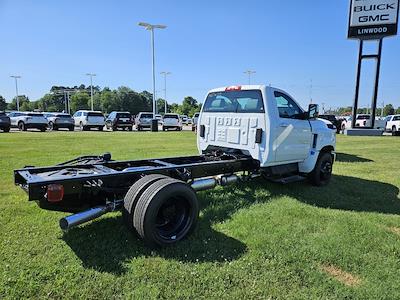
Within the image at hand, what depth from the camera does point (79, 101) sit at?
11994 cm

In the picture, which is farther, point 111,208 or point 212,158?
point 212,158

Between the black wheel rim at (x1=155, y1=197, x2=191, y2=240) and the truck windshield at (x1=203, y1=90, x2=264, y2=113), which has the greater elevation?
the truck windshield at (x1=203, y1=90, x2=264, y2=113)

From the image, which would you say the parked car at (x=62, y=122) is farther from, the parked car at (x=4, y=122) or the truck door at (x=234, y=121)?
the truck door at (x=234, y=121)

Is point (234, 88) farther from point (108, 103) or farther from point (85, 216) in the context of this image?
point (108, 103)

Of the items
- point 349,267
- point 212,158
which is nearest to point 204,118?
point 212,158

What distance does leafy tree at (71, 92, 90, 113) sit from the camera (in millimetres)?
119812

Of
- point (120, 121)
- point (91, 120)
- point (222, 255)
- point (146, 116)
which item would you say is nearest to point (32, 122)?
point (91, 120)

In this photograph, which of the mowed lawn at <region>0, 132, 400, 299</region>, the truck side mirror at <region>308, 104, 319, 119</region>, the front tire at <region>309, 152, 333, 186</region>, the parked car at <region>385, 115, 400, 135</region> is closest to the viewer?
the mowed lawn at <region>0, 132, 400, 299</region>

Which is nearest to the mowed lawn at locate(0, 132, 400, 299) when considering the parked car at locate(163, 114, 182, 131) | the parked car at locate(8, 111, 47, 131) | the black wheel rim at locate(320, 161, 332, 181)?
the black wheel rim at locate(320, 161, 332, 181)

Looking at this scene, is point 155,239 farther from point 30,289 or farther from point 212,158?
point 212,158

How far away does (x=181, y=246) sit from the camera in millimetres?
4004

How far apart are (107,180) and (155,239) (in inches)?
38.8

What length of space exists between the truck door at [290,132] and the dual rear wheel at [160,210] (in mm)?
2526

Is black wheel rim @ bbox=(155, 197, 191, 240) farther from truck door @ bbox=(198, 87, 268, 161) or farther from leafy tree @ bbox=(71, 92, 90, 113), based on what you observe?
leafy tree @ bbox=(71, 92, 90, 113)
